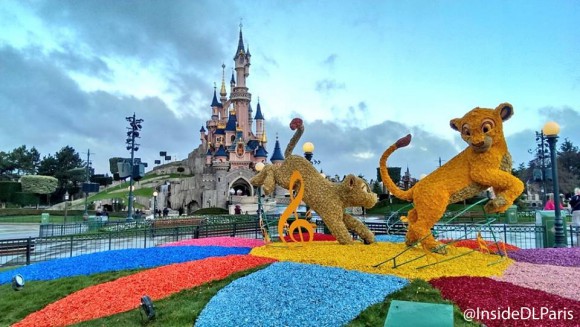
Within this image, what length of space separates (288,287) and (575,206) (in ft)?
43.5

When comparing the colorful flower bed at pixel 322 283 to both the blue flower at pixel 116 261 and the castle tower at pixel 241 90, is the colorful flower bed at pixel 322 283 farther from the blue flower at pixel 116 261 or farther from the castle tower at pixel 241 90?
the castle tower at pixel 241 90

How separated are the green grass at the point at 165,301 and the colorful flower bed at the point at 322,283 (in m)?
0.19

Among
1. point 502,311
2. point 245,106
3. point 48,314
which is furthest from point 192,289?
point 245,106

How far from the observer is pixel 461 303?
19.1 feet

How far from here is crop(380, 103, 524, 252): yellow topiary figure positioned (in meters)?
8.57

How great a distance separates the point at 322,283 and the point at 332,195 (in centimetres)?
443

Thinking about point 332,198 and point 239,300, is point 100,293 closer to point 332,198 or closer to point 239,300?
point 239,300

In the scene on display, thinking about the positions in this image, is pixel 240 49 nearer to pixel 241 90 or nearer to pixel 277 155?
pixel 241 90

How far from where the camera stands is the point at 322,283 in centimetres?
683

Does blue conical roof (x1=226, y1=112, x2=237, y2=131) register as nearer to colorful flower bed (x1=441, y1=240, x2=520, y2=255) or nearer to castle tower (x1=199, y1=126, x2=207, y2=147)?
castle tower (x1=199, y1=126, x2=207, y2=147)

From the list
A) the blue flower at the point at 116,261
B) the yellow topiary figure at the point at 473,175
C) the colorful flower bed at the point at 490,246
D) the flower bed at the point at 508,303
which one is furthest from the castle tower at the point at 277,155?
the flower bed at the point at 508,303

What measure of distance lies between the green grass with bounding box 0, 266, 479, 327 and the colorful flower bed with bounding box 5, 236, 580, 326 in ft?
0.62

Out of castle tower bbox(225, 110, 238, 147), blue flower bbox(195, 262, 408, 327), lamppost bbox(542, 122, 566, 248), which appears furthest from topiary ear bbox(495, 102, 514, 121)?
castle tower bbox(225, 110, 238, 147)

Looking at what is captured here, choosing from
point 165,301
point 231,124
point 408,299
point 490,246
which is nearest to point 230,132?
point 231,124
